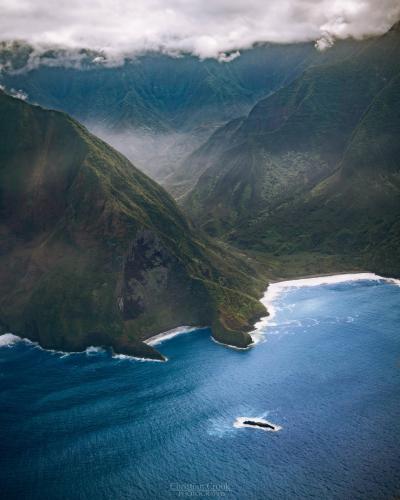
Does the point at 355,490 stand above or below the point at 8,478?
above

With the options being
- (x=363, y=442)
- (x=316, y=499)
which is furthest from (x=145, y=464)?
(x=363, y=442)

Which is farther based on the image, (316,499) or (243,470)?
(243,470)

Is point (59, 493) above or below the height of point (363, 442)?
below

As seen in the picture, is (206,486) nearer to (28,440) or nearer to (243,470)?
(243,470)

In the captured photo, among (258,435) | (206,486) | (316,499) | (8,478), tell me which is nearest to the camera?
(316,499)

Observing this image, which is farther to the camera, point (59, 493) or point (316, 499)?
point (59, 493)

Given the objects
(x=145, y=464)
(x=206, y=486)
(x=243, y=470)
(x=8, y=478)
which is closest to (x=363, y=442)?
(x=243, y=470)

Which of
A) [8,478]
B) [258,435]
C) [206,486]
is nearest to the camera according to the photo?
[206,486]

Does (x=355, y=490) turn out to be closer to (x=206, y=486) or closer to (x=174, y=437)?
(x=206, y=486)

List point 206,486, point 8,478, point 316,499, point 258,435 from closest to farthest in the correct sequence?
point 316,499 → point 206,486 → point 8,478 → point 258,435
